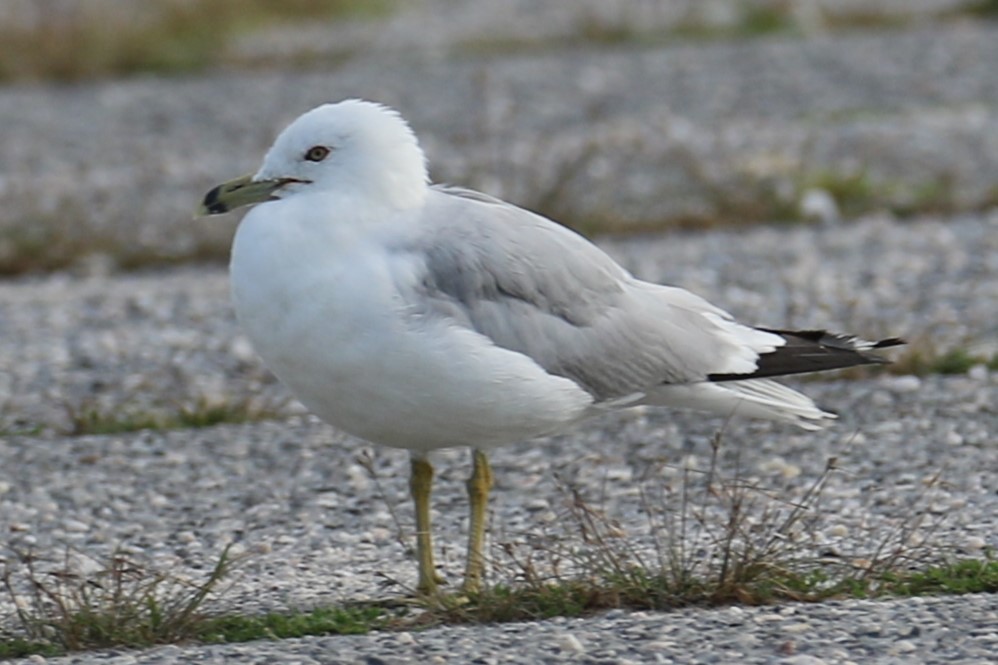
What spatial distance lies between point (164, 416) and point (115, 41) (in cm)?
902

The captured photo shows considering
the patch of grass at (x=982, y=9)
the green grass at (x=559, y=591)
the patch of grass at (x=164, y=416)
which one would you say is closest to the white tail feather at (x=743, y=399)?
the green grass at (x=559, y=591)

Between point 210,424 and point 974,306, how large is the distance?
3342mm

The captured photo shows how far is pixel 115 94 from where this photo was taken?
14.0 metres

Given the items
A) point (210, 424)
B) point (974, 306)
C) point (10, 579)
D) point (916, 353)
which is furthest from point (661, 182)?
point (10, 579)

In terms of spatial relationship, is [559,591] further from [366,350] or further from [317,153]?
[317,153]

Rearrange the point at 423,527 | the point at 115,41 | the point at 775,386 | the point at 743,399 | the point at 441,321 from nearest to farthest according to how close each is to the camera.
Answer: the point at 441,321, the point at 423,527, the point at 743,399, the point at 775,386, the point at 115,41

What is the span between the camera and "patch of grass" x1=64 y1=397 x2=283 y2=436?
6.67m

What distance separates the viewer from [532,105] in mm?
13250

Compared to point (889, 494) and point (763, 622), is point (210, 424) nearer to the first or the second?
point (889, 494)

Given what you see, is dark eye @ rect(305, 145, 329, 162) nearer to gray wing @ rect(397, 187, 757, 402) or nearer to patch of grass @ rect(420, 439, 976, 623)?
gray wing @ rect(397, 187, 757, 402)

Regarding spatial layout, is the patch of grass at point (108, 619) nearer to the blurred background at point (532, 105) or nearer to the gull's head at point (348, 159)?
the gull's head at point (348, 159)

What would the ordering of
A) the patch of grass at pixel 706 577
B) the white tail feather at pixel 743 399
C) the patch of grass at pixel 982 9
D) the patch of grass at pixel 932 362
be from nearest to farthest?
1. the patch of grass at pixel 706 577
2. the white tail feather at pixel 743 399
3. the patch of grass at pixel 932 362
4. the patch of grass at pixel 982 9

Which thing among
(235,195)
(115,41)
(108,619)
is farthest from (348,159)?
(115,41)

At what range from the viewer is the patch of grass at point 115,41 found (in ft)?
49.0
